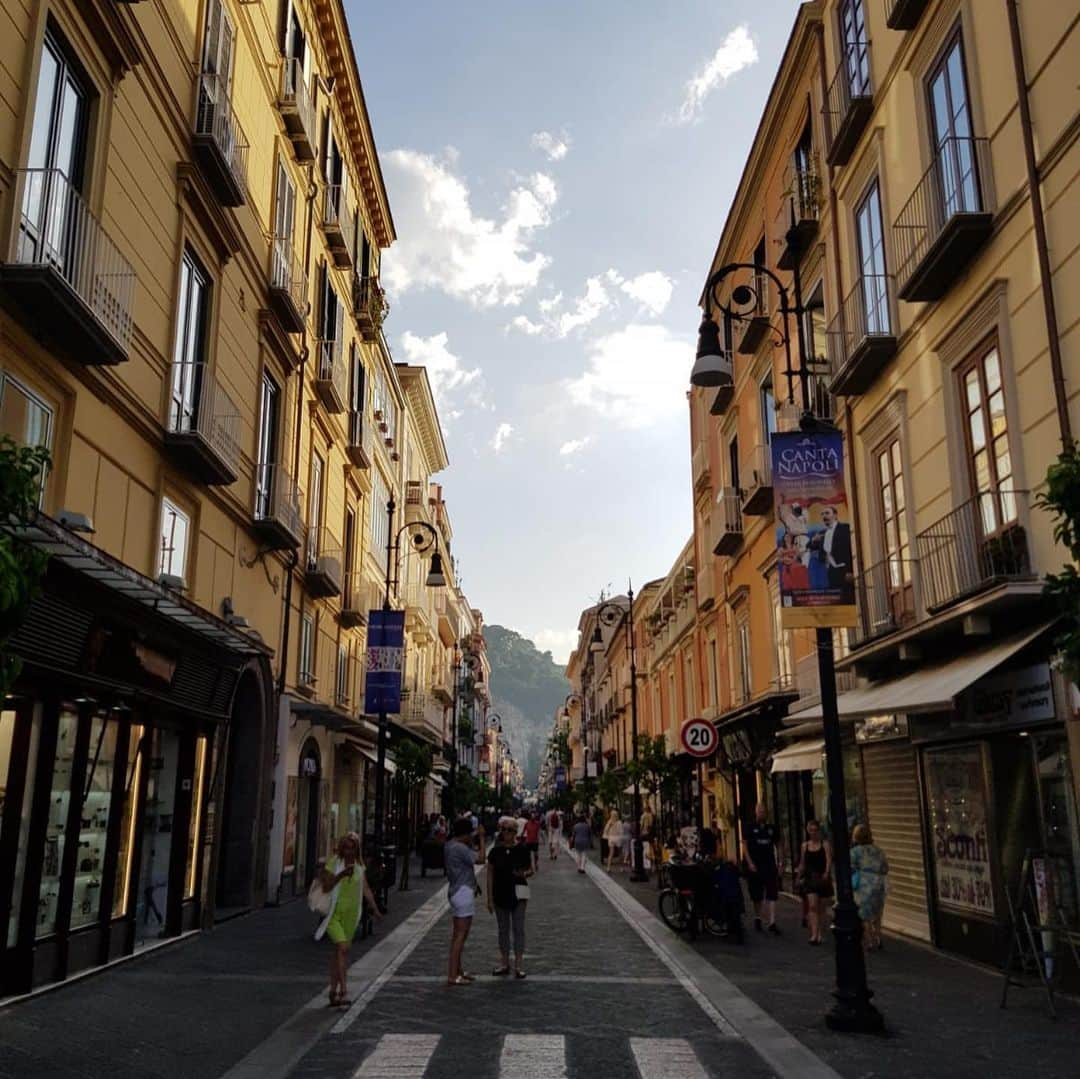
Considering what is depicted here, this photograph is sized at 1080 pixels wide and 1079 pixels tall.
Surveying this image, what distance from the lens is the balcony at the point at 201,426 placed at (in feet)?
47.9

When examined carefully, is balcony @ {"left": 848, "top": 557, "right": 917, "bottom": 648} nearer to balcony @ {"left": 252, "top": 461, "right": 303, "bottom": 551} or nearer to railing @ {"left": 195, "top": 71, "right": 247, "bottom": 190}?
balcony @ {"left": 252, "top": 461, "right": 303, "bottom": 551}

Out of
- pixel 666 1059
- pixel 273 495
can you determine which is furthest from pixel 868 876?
pixel 273 495

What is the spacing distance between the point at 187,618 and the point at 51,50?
21.9 feet

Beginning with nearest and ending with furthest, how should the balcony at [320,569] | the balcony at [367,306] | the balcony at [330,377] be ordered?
the balcony at [320,569] < the balcony at [330,377] < the balcony at [367,306]

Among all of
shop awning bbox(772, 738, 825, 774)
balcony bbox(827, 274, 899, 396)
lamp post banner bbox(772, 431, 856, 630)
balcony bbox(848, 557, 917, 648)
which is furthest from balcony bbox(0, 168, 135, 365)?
shop awning bbox(772, 738, 825, 774)

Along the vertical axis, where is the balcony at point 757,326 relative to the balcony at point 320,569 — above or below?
above

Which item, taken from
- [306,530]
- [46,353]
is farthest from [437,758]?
[46,353]

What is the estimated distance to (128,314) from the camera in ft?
41.7

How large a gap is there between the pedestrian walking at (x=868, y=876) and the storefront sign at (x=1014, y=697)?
2.36 m

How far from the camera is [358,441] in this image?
28766 millimetres

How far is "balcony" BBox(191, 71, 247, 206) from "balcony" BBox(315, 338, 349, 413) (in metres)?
7.64

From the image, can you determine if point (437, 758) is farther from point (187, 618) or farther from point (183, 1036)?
point (183, 1036)

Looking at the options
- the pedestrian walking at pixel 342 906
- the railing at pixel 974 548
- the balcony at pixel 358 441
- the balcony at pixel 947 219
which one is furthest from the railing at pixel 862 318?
the balcony at pixel 358 441

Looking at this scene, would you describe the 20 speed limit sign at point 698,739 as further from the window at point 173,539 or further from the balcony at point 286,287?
the balcony at point 286,287
